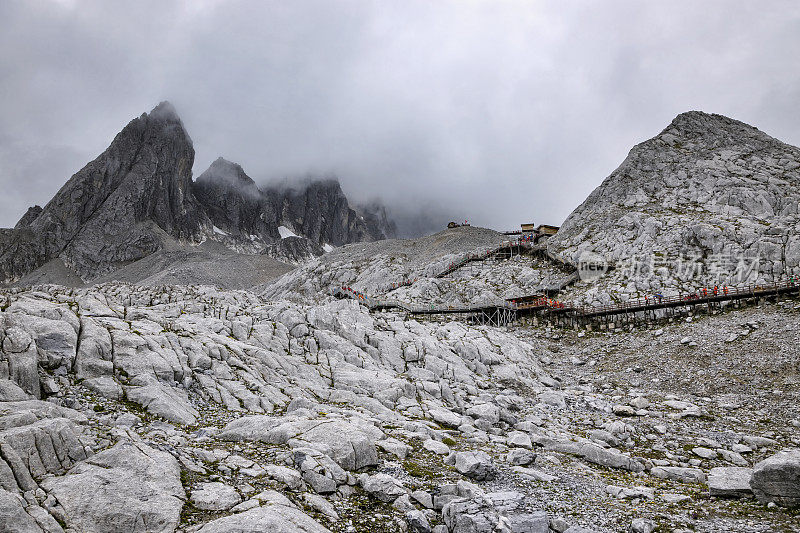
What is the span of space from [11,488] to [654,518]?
54.5 ft

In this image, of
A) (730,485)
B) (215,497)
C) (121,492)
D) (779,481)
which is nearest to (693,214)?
(730,485)

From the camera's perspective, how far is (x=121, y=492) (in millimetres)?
9961

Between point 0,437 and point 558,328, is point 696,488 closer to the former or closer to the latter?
point 0,437

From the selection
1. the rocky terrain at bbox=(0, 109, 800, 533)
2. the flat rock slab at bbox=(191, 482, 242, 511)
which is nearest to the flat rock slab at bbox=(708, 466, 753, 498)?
the rocky terrain at bbox=(0, 109, 800, 533)

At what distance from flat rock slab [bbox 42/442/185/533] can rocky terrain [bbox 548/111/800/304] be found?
6211 cm

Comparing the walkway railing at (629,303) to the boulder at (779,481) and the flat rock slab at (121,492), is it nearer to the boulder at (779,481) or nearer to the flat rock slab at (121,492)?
the boulder at (779,481)

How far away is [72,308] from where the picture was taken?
951 inches

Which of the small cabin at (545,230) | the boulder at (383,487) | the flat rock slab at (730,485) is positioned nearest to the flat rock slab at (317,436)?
the boulder at (383,487)

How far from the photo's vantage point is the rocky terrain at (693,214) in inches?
2409

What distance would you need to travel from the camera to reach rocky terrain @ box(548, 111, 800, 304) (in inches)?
2409

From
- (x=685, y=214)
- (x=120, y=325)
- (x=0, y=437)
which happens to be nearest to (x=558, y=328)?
(x=685, y=214)

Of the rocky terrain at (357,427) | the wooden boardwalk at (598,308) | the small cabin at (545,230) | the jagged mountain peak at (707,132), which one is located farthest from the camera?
the small cabin at (545,230)

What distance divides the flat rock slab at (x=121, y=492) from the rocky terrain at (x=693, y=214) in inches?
2445

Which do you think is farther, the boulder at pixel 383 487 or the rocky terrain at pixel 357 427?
the boulder at pixel 383 487
